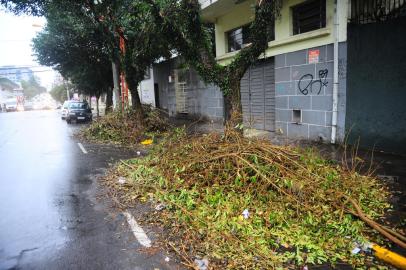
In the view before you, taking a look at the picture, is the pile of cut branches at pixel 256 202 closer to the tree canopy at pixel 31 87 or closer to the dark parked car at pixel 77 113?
the dark parked car at pixel 77 113

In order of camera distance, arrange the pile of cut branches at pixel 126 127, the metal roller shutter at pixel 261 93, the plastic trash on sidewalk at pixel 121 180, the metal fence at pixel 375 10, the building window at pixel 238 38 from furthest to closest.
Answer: the building window at pixel 238 38 < the pile of cut branches at pixel 126 127 < the metal roller shutter at pixel 261 93 < the metal fence at pixel 375 10 < the plastic trash on sidewalk at pixel 121 180

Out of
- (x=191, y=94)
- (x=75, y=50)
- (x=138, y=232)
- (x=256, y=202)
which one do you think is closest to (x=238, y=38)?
(x=191, y=94)

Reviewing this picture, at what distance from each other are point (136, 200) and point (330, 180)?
11.2 feet

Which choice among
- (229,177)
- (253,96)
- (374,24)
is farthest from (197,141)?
(253,96)

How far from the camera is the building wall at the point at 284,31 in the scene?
853 centimetres

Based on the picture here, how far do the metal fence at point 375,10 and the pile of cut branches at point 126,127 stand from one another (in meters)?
8.52

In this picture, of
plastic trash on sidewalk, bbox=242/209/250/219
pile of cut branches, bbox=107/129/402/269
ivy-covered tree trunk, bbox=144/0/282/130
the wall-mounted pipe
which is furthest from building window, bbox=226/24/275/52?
plastic trash on sidewalk, bbox=242/209/250/219

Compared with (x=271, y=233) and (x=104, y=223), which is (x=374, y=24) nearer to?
(x=271, y=233)

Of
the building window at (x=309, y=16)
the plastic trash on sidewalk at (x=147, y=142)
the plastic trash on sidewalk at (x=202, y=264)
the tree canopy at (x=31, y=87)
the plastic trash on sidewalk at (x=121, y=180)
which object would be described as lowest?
the plastic trash on sidewalk at (x=202, y=264)

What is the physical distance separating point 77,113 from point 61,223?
65.3 ft

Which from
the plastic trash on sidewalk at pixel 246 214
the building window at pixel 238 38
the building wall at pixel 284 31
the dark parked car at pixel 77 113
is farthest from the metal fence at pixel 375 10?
the dark parked car at pixel 77 113

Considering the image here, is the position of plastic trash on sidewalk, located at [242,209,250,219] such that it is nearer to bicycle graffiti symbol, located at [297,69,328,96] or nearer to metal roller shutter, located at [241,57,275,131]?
bicycle graffiti symbol, located at [297,69,328,96]

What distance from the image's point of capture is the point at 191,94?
18.3 meters

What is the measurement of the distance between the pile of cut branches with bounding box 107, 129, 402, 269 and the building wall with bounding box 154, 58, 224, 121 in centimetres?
562
